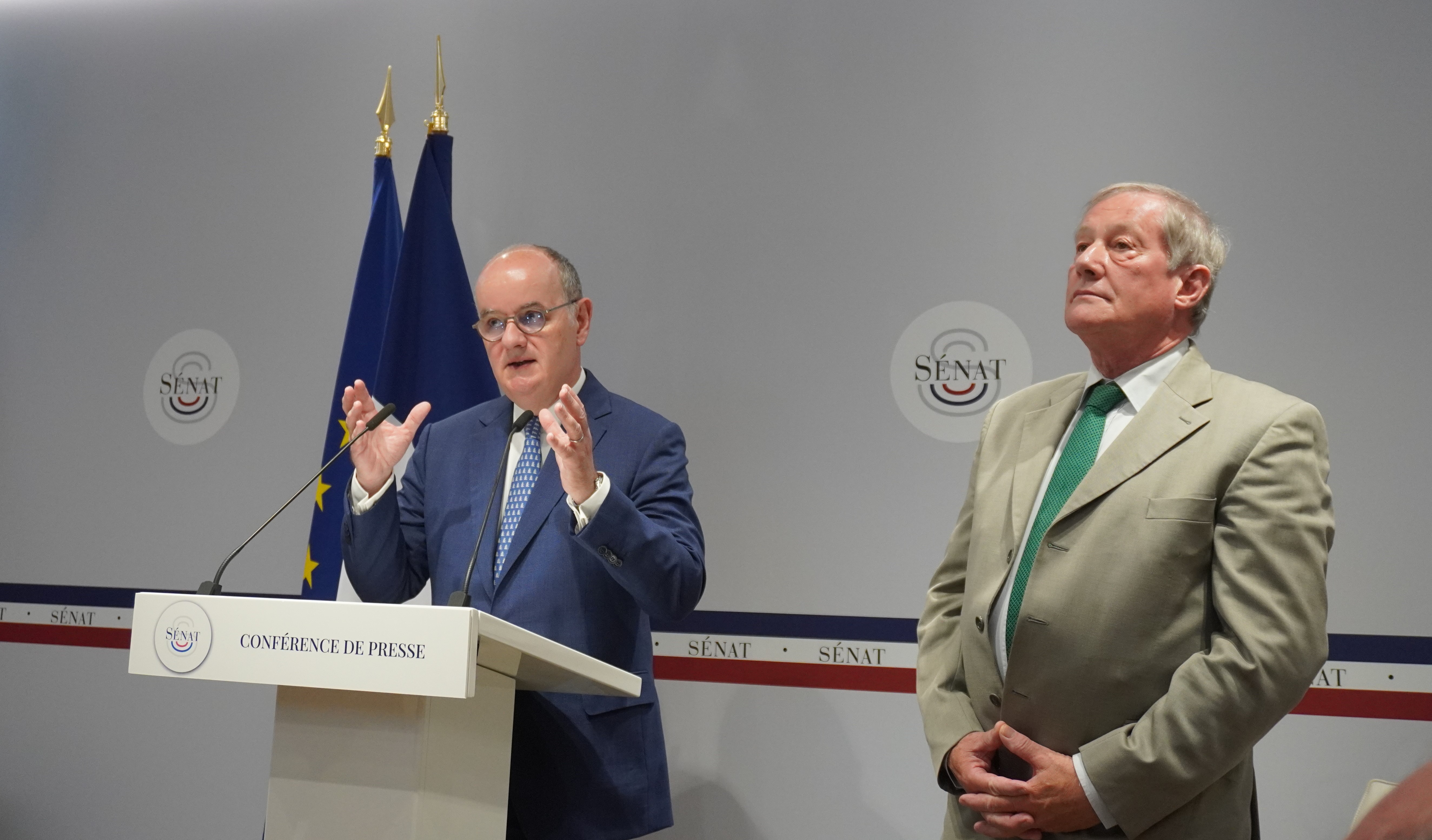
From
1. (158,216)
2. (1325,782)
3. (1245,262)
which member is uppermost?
(158,216)

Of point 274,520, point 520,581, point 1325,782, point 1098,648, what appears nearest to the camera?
point 1098,648

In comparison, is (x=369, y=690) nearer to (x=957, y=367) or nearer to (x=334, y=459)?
(x=334, y=459)

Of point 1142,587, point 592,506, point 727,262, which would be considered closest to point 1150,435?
point 1142,587

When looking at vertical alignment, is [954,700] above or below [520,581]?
below

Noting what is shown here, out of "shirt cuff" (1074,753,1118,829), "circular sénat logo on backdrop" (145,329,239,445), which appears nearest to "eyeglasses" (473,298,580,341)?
"shirt cuff" (1074,753,1118,829)

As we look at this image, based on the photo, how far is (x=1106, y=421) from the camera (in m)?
2.06

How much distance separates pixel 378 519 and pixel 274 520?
2.01 m

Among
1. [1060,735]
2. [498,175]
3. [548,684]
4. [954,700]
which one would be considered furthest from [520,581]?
[498,175]

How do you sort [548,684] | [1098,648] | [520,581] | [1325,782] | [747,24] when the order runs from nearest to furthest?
[1098,648] < [548,684] < [520,581] < [1325,782] < [747,24]

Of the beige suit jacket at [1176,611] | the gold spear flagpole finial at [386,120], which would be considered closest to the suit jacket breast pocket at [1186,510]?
the beige suit jacket at [1176,611]

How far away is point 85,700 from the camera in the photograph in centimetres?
418

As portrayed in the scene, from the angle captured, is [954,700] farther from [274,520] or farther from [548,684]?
[274,520]

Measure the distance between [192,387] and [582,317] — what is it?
2148mm

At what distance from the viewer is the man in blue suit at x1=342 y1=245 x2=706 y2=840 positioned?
2.15m
